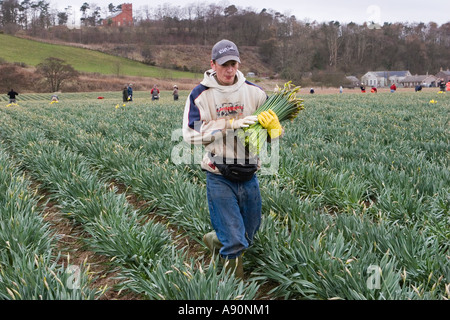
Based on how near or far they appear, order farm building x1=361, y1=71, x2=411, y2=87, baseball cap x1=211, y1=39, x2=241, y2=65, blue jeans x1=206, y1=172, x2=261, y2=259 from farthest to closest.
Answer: farm building x1=361, y1=71, x2=411, y2=87 < blue jeans x1=206, y1=172, x2=261, y2=259 < baseball cap x1=211, y1=39, x2=241, y2=65

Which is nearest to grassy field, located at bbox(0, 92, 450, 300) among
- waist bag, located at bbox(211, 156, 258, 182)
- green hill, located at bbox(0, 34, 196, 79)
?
waist bag, located at bbox(211, 156, 258, 182)

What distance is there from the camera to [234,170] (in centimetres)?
275

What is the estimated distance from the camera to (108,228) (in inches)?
124

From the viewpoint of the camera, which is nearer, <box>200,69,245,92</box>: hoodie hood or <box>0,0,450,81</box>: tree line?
<box>200,69,245,92</box>: hoodie hood

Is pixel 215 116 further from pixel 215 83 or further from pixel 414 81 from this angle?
pixel 414 81

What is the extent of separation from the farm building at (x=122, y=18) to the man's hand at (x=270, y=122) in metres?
119

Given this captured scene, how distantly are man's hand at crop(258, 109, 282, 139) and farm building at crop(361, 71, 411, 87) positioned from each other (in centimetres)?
8944

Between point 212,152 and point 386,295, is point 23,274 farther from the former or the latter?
point 386,295

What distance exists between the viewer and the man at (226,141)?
8.90ft

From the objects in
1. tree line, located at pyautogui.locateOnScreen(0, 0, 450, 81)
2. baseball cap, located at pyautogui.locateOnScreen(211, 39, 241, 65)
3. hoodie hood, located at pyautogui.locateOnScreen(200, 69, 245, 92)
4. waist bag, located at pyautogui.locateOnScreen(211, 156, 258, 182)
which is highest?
tree line, located at pyautogui.locateOnScreen(0, 0, 450, 81)

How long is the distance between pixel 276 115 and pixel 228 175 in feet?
1.85

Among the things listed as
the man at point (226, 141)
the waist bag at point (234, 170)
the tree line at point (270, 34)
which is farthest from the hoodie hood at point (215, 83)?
the tree line at point (270, 34)

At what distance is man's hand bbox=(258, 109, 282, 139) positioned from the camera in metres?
2.64

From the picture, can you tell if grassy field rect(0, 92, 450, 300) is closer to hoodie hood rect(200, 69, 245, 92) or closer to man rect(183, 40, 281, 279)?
man rect(183, 40, 281, 279)
